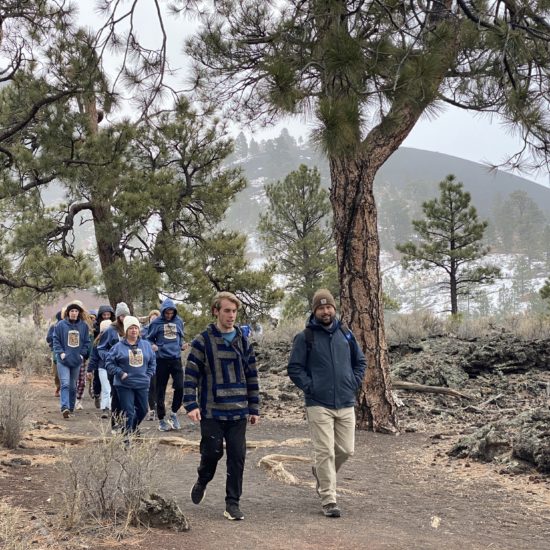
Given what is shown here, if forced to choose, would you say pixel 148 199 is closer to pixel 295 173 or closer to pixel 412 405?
pixel 412 405

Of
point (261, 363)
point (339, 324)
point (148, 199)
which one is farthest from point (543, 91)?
point (261, 363)

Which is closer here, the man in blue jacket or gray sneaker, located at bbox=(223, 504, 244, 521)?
gray sneaker, located at bbox=(223, 504, 244, 521)

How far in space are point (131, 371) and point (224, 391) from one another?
231 centimetres

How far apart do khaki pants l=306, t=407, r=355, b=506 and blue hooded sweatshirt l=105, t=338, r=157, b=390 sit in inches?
93.1

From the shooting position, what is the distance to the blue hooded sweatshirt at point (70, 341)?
9.44m

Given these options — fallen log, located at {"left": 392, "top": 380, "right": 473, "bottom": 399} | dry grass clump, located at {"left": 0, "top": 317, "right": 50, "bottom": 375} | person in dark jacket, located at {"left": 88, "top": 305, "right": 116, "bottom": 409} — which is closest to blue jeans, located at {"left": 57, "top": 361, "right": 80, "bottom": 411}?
person in dark jacket, located at {"left": 88, "top": 305, "right": 116, "bottom": 409}

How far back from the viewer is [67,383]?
32.2ft

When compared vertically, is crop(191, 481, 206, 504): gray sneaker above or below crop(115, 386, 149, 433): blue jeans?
below

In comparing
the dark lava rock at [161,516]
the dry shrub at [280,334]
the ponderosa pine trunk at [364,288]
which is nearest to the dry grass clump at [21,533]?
the dark lava rock at [161,516]

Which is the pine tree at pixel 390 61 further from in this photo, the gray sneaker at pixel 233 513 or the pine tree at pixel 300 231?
the pine tree at pixel 300 231

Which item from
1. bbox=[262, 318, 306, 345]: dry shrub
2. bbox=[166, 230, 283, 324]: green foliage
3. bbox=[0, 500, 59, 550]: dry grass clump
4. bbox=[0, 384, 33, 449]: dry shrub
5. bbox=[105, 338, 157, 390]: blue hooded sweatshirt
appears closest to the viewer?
bbox=[0, 500, 59, 550]: dry grass clump

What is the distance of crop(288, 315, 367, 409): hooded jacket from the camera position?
5.31 m

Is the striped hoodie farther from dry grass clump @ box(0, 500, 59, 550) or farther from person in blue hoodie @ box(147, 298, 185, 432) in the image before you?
person in blue hoodie @ box(147, 298, 185, 432)

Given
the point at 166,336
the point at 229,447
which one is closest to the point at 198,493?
the point at 229,447
